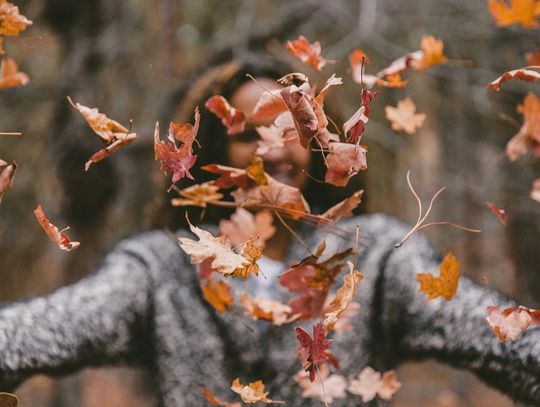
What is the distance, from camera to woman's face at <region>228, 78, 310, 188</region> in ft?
3.29

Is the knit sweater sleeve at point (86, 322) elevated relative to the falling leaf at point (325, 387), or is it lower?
elevated

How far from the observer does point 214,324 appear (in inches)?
42.3

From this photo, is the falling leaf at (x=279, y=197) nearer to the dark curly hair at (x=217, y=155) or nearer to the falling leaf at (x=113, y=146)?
the falling leaf at (x=113, y=146)

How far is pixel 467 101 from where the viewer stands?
386cm

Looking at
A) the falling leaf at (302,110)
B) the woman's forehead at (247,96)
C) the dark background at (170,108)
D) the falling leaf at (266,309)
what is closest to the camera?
the falling leaf at (302,110)

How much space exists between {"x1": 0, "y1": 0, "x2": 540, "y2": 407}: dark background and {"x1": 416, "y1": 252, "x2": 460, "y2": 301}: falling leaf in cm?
151

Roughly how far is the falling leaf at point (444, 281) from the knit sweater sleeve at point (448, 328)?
0.04 metres

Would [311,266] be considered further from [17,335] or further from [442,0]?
[442,0]

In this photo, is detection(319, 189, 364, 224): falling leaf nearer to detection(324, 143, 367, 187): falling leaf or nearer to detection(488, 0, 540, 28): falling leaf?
detection(324, 143, 367, 187): falling leaf

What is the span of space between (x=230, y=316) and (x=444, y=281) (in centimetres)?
36

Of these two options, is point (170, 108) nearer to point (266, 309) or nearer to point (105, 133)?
point (266, 309)

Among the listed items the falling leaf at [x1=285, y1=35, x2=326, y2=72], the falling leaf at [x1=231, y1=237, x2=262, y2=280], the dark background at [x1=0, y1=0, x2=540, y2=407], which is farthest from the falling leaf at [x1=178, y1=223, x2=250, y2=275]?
the dark background at [x1=0, y1=0, x2=540, y2=407]

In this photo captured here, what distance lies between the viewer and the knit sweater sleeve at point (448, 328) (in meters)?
0.73

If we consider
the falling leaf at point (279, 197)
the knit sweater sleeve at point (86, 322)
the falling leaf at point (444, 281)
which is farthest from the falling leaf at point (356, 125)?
the knit sweater sleeve at point (86, 322)
